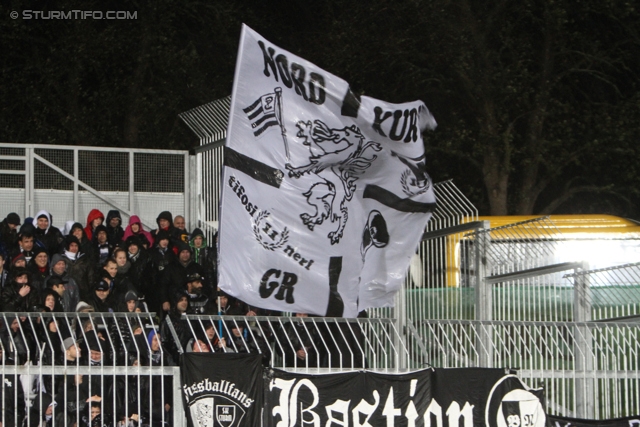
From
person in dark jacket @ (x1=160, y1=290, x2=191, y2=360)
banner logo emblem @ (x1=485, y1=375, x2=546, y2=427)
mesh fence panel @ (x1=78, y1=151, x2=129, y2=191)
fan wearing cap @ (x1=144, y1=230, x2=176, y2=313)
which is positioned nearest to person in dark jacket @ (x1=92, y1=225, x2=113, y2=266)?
fan wearing cap @ (x1=144, y1=230, x2=176, y2=313)

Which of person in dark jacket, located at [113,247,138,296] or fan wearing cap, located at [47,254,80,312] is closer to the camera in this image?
fan wearing cap, located at [47,254,80,312]

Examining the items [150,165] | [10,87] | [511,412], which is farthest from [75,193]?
[10,87]

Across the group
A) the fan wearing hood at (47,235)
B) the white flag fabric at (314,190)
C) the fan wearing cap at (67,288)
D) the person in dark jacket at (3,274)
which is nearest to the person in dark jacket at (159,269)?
the fan wearing cap at (67,288)

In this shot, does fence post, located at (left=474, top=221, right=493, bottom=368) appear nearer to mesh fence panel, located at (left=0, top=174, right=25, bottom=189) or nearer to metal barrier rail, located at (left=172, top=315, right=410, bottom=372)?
metal barrier rail, located at (left=172, top=315, right=410, bottom=372)

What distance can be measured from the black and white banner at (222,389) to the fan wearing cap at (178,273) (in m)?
3.27

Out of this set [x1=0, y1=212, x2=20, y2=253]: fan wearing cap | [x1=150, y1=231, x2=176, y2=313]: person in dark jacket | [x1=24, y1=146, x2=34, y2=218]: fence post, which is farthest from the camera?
[x1=24, y1=146, x2=34, y2=218]: fence post

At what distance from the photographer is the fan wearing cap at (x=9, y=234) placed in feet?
47.8

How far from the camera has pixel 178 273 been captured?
14086 mm

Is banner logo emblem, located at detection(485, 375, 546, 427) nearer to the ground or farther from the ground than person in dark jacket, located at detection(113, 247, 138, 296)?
nearer to the ground

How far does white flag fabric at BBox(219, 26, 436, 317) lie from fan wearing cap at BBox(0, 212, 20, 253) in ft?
17.0

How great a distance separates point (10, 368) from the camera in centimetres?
989

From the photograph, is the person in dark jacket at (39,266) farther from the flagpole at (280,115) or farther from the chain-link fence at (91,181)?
the flagpole at (280,115)

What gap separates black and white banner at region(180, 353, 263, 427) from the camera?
1030cm

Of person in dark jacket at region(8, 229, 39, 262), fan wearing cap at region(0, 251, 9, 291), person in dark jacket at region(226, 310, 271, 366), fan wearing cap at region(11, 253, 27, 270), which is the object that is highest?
person in dark jacket at region(8, 229, 39, 262)
